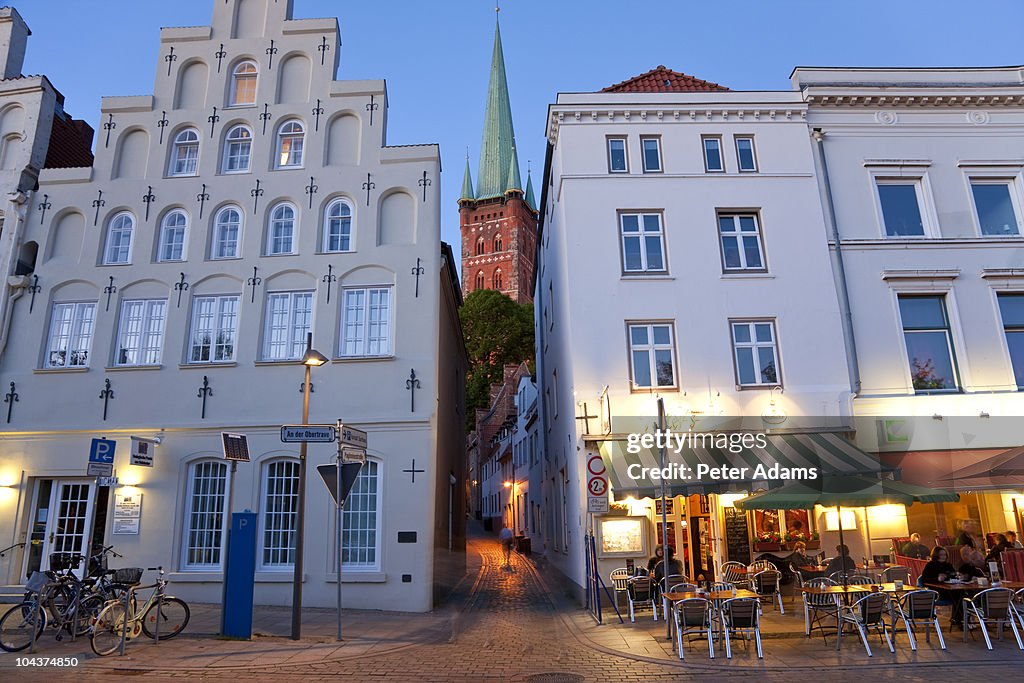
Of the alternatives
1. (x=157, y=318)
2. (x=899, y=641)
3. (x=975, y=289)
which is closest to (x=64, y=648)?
(x=157, y=318)

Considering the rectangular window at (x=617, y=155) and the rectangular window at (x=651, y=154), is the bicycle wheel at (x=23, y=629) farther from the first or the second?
the rectangular window at (x=651, y=154)

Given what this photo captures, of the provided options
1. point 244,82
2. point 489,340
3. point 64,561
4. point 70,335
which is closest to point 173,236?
point 70,335

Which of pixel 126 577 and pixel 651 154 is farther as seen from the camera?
pixel 651 154

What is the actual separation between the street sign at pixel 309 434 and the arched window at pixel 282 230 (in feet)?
22.2

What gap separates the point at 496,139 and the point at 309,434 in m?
99.5

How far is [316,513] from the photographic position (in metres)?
14.8

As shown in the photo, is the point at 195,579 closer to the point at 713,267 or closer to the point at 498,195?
the point at 713,267

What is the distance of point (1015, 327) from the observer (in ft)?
55.3

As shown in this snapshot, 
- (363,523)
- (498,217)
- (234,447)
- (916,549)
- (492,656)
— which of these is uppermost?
(498,217)

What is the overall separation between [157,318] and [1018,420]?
20.6m

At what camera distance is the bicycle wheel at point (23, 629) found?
973 cm

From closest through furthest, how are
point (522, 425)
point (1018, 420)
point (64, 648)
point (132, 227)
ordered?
point (64, 648), point (1018, 420), point (132, 227), point (522, 425)

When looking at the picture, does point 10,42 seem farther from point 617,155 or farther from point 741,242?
point 741,242

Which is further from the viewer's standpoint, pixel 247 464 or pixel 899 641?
pixel 247 464
